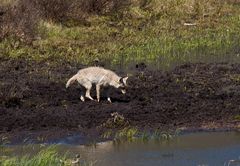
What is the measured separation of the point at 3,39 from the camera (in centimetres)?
2239

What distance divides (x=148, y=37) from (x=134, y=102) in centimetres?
1000

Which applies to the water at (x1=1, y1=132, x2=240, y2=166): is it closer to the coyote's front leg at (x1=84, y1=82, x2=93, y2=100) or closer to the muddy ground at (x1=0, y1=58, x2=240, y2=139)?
the muddy ground at (x1=0, y1=58, x2=240, y2=139)

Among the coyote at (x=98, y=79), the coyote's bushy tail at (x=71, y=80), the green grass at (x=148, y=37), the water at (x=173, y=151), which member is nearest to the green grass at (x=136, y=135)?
the water at (x=173, y=151)

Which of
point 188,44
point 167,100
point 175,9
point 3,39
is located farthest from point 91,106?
point 175,9

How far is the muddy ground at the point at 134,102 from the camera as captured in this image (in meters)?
14.8

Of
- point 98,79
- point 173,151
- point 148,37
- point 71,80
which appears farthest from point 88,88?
point 148,37

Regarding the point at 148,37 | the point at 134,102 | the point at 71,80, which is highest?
the point at 148,37

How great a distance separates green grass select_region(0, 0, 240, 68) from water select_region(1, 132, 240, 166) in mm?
7618

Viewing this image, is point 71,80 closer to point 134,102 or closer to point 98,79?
point 98,79

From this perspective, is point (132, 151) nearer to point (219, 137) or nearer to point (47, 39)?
point (219, 137)

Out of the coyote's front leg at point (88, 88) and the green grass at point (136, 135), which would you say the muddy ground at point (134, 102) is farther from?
the green grass at point (136, 135)

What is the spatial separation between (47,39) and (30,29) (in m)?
0.61

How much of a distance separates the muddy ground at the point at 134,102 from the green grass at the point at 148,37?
2.82 meters

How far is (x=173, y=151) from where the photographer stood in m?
12.8
